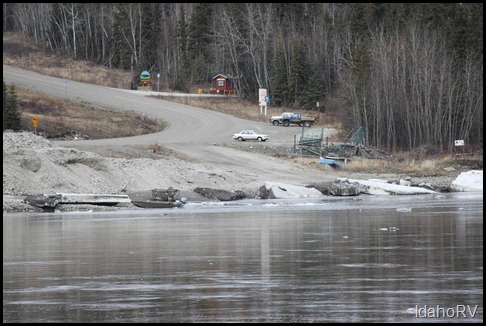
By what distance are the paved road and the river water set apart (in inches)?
1084

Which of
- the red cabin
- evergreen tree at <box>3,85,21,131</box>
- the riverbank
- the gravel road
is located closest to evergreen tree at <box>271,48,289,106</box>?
the red cabin

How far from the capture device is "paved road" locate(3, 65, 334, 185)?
61312 millimetres

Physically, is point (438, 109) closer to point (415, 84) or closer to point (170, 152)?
point (415, 84)

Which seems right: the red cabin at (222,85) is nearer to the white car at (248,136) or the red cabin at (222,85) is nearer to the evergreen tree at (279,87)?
the evergreen tree at (279,87)

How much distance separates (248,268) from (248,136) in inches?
2162

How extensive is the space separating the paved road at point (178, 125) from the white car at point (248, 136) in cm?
68

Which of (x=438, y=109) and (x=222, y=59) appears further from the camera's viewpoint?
(x=222, y=59)

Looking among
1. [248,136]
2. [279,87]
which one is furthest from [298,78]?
[248,136]

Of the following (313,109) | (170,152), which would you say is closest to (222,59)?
(313,109)

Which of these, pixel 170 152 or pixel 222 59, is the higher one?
pixel 222 59

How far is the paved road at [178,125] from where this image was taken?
61312mm

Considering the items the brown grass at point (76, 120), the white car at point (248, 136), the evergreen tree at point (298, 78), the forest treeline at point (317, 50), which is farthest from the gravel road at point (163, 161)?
the evergreen tree at point (298, 78)

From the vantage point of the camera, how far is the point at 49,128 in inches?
2736

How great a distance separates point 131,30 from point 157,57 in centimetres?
517
